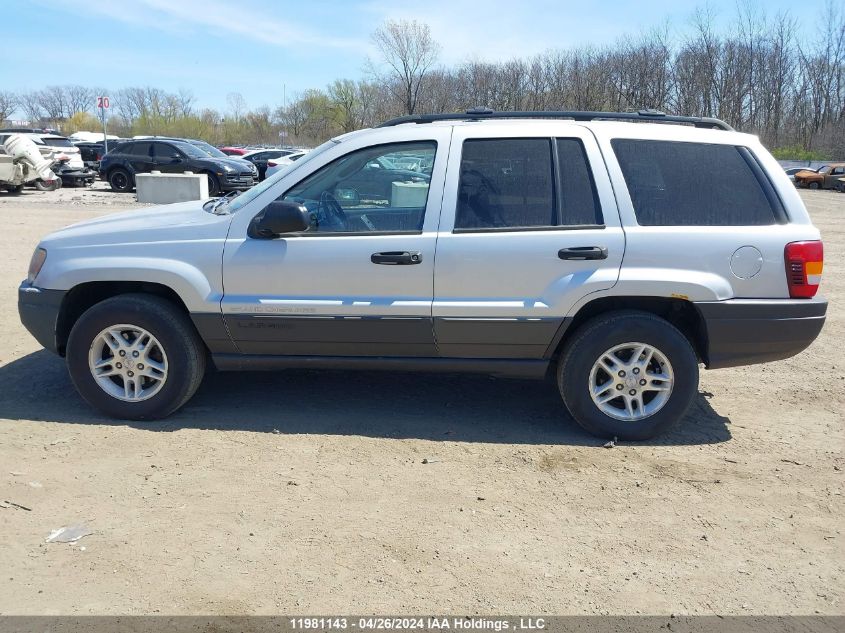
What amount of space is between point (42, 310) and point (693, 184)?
4.15m

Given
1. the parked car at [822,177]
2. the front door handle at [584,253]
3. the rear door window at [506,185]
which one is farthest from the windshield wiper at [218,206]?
the parked car at [822,177]

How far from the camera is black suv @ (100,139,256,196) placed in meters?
21.8

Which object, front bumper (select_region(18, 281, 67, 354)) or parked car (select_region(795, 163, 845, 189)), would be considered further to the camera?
parked car (select_region(795, 163, 845, 189))

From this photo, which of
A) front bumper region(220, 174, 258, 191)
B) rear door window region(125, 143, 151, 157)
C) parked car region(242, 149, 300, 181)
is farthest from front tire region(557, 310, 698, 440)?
parked car region(242, 149, 300, 181)

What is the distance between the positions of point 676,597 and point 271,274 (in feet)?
9.23

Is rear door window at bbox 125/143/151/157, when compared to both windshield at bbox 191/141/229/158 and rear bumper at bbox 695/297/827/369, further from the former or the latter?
rear bumper at bbox 695/297/827/369

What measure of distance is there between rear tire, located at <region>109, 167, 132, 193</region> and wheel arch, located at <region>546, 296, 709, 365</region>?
21.8 metres

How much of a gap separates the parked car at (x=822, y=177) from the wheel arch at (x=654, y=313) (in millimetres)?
41391

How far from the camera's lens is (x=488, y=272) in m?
4.29

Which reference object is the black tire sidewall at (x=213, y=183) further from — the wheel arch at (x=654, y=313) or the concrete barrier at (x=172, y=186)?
the wheel arch at (x=654, y=313)

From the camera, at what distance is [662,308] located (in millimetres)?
4547

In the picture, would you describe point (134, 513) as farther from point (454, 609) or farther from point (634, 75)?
point (634, 75)

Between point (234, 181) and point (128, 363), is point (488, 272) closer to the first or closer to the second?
point (128, 363)

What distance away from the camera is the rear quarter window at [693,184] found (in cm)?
432
